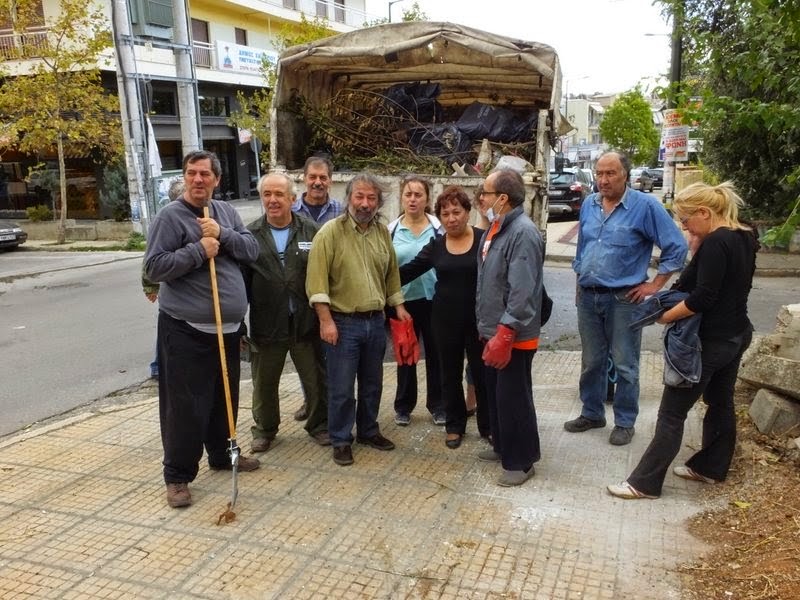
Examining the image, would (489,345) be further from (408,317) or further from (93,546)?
(93,546)

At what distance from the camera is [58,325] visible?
903 cm

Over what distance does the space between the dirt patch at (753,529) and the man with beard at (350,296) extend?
2.06 metres

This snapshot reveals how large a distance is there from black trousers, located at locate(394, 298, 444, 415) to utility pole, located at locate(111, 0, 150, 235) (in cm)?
1289

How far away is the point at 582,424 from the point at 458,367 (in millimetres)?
999

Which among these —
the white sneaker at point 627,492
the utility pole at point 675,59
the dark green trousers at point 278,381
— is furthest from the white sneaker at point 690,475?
the utility pole at point 675,59

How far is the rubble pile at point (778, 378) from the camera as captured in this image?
14.2ft

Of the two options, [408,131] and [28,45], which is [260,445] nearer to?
[408,131]

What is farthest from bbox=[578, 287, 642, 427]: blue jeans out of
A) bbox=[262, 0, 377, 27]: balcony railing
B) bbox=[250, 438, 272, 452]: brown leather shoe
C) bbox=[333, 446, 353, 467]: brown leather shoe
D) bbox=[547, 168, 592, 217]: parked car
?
bbox=[262, 0, 377, 27]: balcony railing

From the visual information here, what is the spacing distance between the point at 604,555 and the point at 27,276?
13.4 metres

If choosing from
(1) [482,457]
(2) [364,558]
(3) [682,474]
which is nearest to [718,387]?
(3) [682,474]

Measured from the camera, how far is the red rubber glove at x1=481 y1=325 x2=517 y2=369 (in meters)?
3.80

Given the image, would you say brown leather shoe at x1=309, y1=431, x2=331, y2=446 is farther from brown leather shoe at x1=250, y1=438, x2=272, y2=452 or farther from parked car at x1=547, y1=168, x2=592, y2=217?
parked car at x1=547, y1=168, x2=592, y2=217

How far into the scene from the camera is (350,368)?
436 cm

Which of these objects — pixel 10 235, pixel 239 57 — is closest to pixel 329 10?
pixel 239 57
